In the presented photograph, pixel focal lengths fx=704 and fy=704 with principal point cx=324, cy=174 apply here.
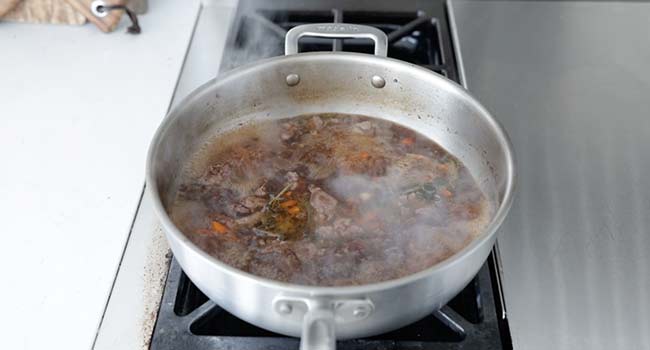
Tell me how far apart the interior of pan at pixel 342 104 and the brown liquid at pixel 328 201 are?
25mm

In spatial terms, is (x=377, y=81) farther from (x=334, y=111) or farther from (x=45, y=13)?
(x=45, y=13)

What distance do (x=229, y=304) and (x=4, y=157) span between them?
62 centimetres

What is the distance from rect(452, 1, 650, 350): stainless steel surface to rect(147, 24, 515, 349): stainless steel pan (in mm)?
152

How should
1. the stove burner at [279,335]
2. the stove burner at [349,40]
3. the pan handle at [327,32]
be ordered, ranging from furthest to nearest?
1. the stove burner at [349,40]
2. the pan handle at [327,32]
3. the stove burner at [279,335]

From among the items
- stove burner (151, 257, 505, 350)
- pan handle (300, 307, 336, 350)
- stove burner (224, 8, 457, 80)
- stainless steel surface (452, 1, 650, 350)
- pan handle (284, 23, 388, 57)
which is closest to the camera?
pan handle (300, 307, 336, 350)

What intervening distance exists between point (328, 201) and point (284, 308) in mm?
299

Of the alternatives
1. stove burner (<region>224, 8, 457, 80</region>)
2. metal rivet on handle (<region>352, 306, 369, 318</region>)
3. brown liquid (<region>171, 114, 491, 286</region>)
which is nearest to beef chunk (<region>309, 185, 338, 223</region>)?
brown liquid (<region>171, 114, 491, 286</region>)

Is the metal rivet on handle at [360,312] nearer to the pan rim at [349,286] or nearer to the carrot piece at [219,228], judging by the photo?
the pan rim at [349,286]

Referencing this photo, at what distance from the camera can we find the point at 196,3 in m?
1.63

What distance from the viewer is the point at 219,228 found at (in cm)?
101

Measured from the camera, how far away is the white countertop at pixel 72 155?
1013mm

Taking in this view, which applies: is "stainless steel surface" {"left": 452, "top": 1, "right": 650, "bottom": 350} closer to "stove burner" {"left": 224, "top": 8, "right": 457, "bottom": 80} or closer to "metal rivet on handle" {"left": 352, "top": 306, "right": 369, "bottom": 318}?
"stove burner" {"left": 224, "top": 8, "right": 457, "bottom": 80}

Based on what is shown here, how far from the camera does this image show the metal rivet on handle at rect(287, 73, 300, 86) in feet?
3.97

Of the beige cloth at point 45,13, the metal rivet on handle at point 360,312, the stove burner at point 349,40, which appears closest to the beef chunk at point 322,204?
the metal rivet on handle at point 360,312
